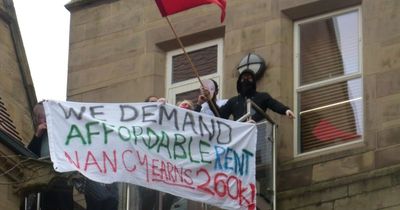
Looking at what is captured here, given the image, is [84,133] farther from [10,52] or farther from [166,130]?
[10,52]

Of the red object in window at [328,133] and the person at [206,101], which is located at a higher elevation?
the person at [206,101]

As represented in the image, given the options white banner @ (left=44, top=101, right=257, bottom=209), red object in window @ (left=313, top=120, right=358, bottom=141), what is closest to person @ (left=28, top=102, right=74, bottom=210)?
white banner @ (left=44, top=101, right=257, bottom=209)

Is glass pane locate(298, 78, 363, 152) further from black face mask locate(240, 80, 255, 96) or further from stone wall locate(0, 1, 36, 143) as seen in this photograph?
stone wall locate(0, 1, 36, 143)

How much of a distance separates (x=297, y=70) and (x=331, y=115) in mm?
995

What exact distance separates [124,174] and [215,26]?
4.94m

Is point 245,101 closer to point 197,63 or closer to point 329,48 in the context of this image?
point 329,48

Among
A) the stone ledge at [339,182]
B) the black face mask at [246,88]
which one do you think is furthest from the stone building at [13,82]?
the stone ledge at [339,182]

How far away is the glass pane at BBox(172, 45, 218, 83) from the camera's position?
27.0 m

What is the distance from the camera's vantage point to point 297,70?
84.6 ft

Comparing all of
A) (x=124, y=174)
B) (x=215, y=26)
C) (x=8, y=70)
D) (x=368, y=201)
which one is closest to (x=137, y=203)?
(x=124, y=174)

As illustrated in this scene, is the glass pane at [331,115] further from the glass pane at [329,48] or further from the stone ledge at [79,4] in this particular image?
the stone ledge at [79,4]

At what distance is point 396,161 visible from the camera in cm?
2367

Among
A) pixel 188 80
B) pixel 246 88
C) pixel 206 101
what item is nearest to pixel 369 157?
pixel 246 88

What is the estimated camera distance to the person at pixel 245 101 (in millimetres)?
24250
